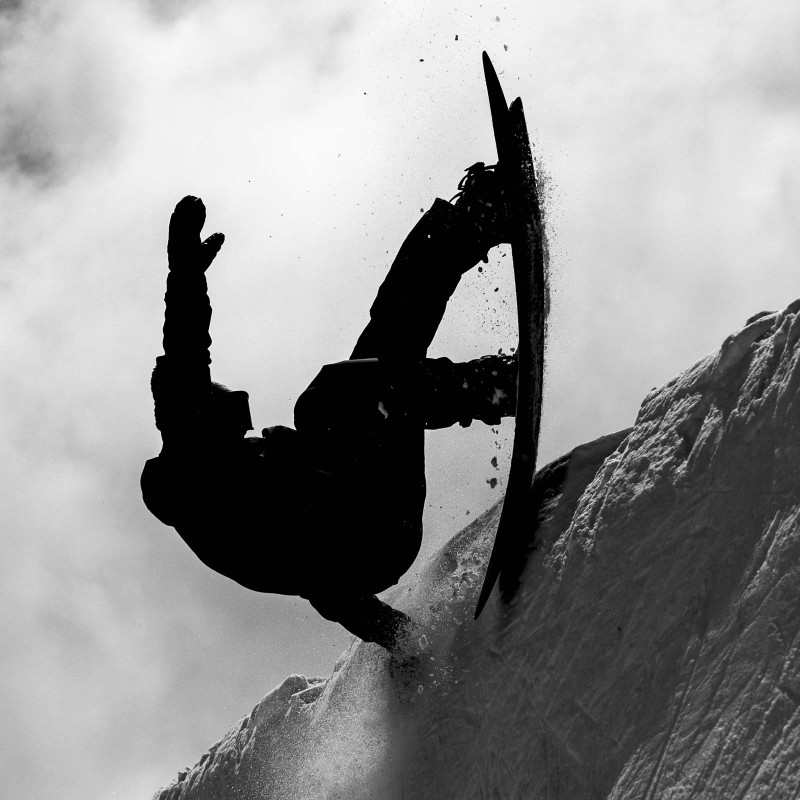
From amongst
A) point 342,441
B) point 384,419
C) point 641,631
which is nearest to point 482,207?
point 384,419

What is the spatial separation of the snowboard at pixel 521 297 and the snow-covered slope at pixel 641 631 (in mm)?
137

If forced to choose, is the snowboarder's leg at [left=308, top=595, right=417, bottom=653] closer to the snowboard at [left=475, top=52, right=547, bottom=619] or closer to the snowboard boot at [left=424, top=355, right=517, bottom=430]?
the snowboard at [left=475, top=52, right=547, bottom=619]

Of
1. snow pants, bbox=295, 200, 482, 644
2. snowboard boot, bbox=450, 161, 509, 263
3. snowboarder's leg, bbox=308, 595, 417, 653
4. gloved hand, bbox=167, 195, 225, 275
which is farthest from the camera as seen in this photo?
snowboarder's leg, bbox=308, 595, 417, 653

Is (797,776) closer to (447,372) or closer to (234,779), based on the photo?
(447,372)

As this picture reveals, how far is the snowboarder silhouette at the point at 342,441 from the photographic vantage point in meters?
3.47

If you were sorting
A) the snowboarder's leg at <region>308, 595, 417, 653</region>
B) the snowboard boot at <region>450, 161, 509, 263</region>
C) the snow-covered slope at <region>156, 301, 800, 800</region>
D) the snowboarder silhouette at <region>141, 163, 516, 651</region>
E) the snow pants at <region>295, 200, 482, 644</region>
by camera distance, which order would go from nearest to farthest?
the snow-covered slope at <region>156, 301, 800, 800</region>, the snowboarder silhouette at <region>141, 163, 516, 651</region>, the snow pants at <region>295, 200, 482, 644</region>, the snowboard boot at <region>450, 161, 509, 263</region>, the snowboarder's leg at <region>308, 595, 417, 653</region>

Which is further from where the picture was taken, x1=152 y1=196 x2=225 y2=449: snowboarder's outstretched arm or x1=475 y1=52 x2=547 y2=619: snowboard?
x1=475 y1=52 x2=547 y2=619: snowboard

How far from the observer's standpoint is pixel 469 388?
12.0ft

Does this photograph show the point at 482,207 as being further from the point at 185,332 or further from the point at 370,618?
the point at 370,618

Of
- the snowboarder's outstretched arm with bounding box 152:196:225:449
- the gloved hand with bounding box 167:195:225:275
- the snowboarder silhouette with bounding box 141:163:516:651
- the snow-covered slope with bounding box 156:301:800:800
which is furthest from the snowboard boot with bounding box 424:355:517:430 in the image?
the gloved hand with bounding box 167:195:225:275

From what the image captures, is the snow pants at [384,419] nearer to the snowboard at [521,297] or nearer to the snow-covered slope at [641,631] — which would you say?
the snowboard at [521,297]

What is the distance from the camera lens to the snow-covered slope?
2873 mm

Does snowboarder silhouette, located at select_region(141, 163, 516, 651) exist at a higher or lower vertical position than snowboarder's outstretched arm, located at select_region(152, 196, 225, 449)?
lower

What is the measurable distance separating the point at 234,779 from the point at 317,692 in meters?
0.59
